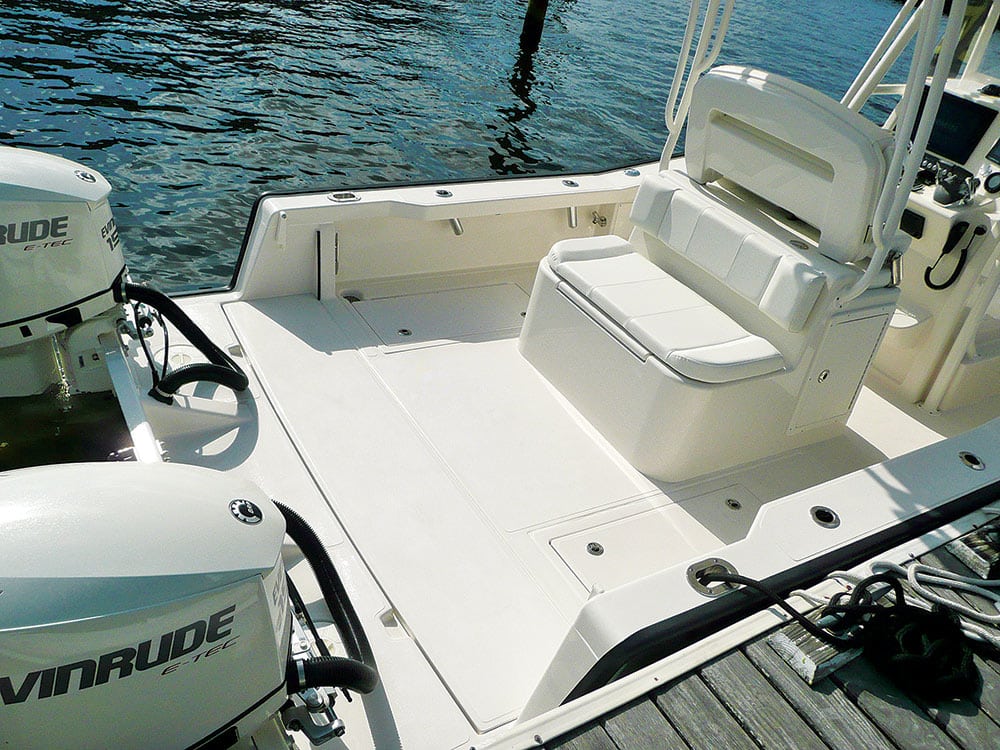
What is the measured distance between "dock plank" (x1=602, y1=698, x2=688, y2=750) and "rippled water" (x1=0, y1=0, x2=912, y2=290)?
506cm

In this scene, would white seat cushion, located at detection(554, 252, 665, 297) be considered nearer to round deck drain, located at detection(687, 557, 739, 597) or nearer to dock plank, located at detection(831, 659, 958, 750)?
round deck drain, located at detection(687, 557, 739, 597)

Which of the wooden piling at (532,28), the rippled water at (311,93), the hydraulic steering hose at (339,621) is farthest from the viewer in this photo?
the wooden piling at (532,28)

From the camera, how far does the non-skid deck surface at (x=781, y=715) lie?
4.64 feet

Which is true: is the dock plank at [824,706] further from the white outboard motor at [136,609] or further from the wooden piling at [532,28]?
the wooden piling at [532,28]

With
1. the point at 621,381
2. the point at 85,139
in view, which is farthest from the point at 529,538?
the point at 85,139

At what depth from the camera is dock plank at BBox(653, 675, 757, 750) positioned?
55.7 inches

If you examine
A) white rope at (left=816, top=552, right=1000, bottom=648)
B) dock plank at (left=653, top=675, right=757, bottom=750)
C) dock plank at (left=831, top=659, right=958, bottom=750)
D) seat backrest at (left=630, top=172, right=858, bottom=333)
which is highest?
seat backrest at (left=630, top=172, right=858, bottom=333)

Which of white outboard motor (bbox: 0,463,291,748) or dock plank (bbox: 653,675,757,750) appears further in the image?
dock plank (bbox: 653,675,757,750)

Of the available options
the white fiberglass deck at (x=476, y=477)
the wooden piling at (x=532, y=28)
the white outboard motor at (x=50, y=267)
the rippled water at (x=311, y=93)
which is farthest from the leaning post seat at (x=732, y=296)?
the wooden piling at (x=532, y=28)

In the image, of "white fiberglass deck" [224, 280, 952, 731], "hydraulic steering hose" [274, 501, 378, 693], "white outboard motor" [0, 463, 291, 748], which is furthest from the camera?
"white fiberglass deck" [224, 280, 952, 731]

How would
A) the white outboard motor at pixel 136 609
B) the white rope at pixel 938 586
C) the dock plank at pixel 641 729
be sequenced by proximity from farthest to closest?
1. the white rope at pixel 938 586
2. the dock plank at pixel 641 729
3. the white outboard motor at pixel 136 609

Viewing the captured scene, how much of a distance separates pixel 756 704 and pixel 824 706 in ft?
0.40

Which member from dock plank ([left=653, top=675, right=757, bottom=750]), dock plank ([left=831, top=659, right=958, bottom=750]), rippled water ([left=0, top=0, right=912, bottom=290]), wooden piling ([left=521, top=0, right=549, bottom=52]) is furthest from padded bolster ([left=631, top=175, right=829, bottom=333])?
wooden piling ([left=521, top=0, right=549, bottom=52])

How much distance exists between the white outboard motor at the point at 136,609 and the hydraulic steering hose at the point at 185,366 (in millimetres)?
1074
